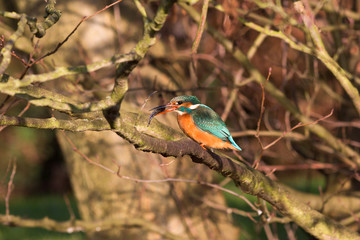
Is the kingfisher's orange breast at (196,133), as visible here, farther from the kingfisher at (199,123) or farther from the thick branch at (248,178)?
the thick branch at (248,178)

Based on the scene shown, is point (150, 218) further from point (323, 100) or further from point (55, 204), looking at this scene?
point (323, 100)

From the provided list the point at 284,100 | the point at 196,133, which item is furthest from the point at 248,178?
the point at 284,100

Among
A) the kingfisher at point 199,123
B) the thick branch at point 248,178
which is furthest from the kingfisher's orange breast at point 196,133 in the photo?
the thick branch at point 248,178

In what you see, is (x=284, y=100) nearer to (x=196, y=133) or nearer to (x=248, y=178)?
(x=196, y=133)

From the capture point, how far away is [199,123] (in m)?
3.41

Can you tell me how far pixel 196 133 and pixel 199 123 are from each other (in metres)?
0.08

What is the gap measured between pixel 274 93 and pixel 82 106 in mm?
2925

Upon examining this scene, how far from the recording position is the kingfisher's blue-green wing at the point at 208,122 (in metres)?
3.41

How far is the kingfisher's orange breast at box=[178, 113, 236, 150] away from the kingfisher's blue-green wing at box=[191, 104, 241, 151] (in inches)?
1.0

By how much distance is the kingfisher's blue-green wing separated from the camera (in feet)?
11.2

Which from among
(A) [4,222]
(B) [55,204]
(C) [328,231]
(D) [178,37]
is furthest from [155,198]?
(B) [55,204]

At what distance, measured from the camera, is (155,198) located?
223 inches

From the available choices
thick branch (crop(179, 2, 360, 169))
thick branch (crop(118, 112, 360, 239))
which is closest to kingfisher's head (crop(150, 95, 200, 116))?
thick branch (crop(118, 112, 360, 239))

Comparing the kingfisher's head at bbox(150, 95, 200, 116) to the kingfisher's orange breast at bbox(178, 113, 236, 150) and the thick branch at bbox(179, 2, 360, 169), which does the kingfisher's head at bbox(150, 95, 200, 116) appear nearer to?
the kingfisher's orange breast at bbox(178, 113, 236, 150)
